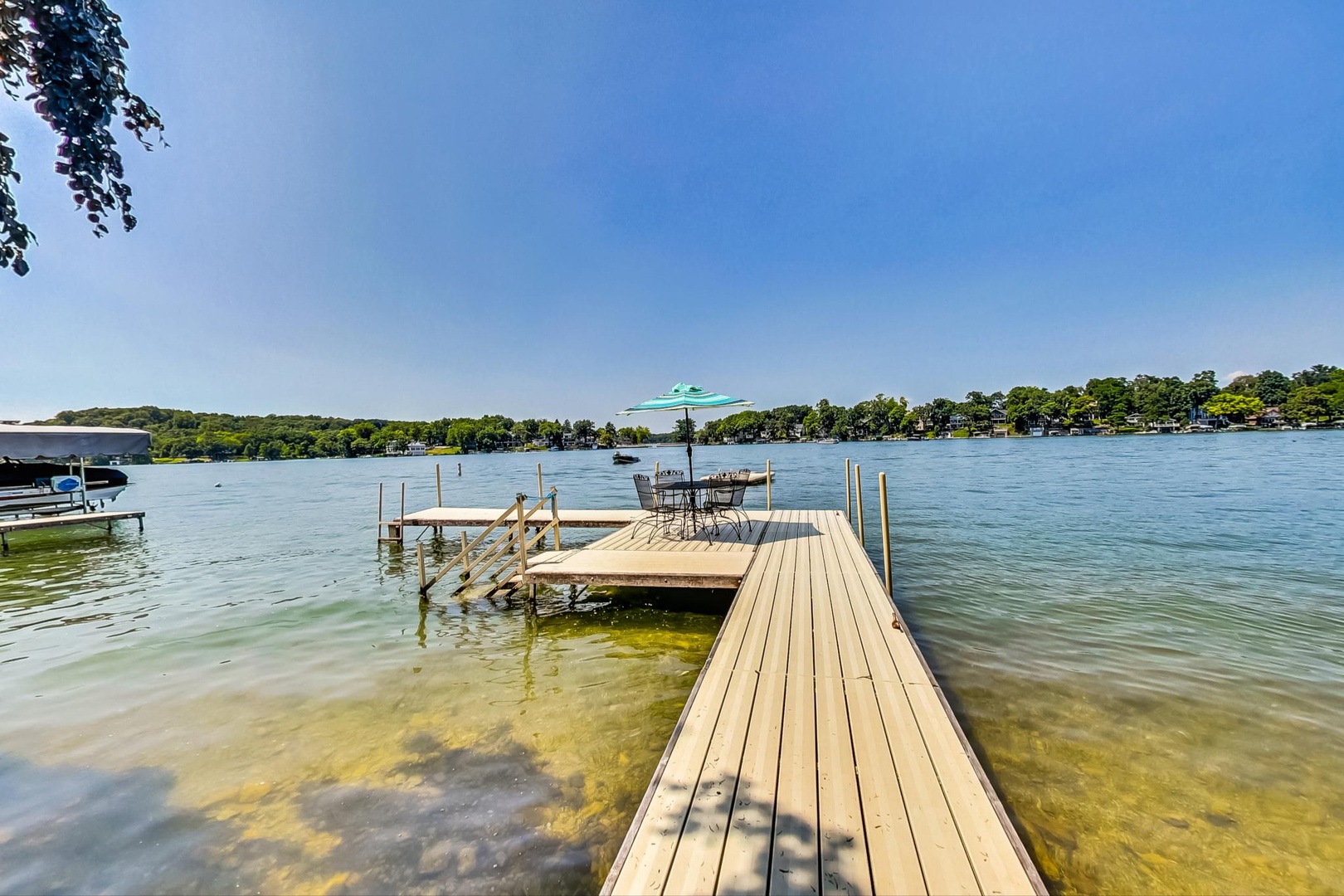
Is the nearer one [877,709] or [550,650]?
[877,709]

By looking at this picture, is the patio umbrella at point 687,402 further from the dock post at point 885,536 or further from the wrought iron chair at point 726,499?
the dock post at point 885,536

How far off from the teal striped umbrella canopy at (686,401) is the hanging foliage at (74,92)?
7.28m

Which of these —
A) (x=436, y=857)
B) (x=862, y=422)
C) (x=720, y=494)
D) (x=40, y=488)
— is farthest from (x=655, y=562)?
(x=862, y=422)

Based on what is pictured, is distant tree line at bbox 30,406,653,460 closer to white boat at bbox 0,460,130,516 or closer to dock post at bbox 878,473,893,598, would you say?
white boat at bbox 0,460,130,516

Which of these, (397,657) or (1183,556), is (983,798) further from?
(1183,556)

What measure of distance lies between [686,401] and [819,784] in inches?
280

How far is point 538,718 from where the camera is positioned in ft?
16.2

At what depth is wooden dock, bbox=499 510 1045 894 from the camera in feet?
6.62

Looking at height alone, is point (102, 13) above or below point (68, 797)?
above

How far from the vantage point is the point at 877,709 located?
Result: 335cm

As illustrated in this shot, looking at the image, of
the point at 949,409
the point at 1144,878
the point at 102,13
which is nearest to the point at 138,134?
the point at 102,13

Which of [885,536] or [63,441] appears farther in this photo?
[63,441]

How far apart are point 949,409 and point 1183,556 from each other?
11170 centimetres

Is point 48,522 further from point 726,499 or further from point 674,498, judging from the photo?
point 726,499
